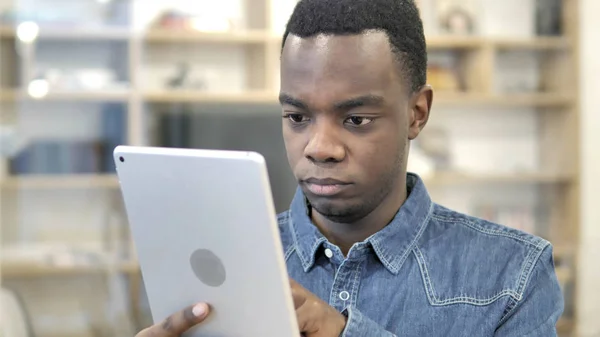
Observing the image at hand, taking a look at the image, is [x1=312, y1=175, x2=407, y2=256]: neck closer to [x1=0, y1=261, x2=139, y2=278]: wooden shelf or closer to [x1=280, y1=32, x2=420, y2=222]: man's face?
[x1=280, y1=32, x2=420, y2=222]: man's face

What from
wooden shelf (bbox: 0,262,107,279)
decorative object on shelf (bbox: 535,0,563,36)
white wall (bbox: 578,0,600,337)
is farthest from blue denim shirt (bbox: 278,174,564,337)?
decorative object on shelf (bbox: 535,0,563,36)

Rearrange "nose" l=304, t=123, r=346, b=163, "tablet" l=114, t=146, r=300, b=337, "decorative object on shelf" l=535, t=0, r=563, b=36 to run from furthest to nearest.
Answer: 1. "decorative object on shelf" l=535, t=0, r=563, b=36
2. "nose" l=304, t=123, r=346, b=163
3. "tablet" l=114, t=146, r=300, b=337

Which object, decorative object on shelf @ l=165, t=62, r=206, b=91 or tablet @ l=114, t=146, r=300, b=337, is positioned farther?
decorative object on shelf @ l=165, t=62, r=206, b=91

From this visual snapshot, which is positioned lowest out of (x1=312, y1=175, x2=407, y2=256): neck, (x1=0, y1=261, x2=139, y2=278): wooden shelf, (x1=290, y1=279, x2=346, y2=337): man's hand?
(x1=0, y1=261, x2=139, y2=278): wooden shelf

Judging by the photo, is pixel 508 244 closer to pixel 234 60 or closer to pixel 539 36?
pixel 234 60

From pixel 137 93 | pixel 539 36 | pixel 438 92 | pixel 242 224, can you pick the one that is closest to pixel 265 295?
pixel 242 224

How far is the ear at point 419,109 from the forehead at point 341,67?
57mm

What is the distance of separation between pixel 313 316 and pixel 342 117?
0.22m

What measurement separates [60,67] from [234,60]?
0.74m

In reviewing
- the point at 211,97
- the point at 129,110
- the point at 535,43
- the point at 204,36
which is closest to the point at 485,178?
the point at 535,43

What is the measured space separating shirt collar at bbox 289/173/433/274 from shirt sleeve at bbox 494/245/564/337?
14cm

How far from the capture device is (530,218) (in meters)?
3.84

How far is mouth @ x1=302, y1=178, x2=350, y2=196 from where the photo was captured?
2.86ft

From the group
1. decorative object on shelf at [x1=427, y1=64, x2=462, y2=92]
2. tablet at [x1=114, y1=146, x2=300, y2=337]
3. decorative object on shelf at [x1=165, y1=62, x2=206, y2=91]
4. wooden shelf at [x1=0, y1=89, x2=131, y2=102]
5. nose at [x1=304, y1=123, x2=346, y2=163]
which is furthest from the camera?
decorative object on shelf at [x1=427, y1=64, x2=462, y2=92]
